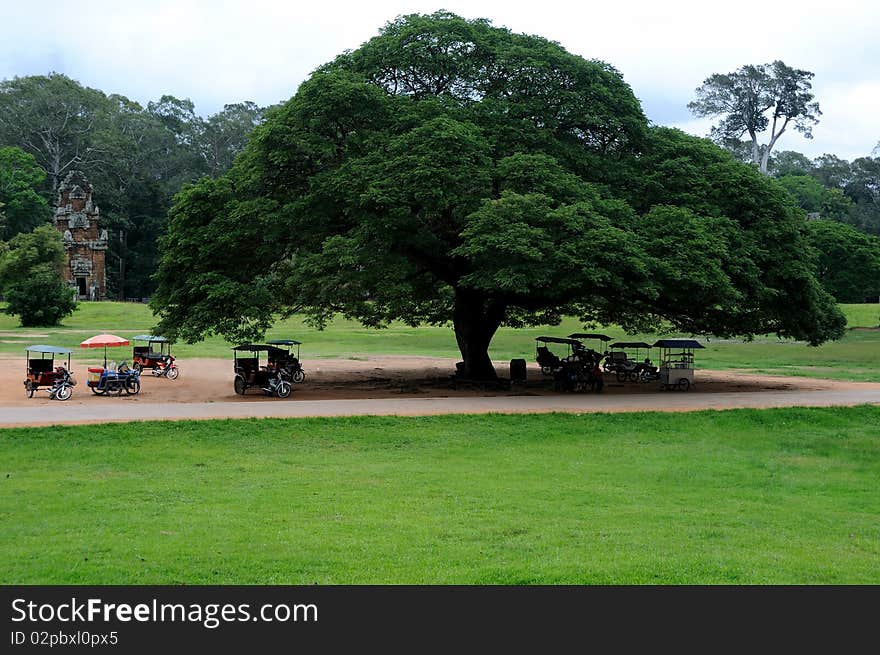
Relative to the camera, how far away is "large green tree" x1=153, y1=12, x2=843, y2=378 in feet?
74.9

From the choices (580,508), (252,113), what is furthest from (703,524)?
(252,113)

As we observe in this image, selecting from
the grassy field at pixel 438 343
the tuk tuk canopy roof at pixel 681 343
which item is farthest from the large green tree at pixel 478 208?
the grassy field at pixel 438 343

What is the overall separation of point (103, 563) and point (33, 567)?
0.59 meters

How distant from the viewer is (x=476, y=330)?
93.1 ft

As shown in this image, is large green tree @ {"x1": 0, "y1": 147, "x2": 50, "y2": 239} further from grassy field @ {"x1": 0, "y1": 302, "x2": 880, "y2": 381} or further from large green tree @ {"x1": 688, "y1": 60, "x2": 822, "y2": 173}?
large green tree @ {"x1": 688, "y1": 60, "x2": 822, "y2": 173}

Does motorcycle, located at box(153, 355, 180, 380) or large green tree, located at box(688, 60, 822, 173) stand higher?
large green tree, located at box(688, 60, 822, 173)

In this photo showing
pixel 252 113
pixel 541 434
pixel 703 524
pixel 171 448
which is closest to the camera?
pixel 703 524

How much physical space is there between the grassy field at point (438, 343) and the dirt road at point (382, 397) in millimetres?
6434

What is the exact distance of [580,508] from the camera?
11289mm

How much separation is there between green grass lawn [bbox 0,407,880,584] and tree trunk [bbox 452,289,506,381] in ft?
28.3

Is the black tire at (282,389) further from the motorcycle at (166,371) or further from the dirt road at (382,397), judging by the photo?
the motorcycle at (166,371)

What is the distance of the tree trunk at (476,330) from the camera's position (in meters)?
28.2

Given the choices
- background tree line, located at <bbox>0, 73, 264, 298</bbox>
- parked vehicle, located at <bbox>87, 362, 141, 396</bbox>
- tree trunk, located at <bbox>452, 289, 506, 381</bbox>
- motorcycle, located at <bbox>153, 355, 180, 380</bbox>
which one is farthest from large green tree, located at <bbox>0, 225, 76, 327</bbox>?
tree trunk, located at <bbox>452, 289, 506, 381</bbox>

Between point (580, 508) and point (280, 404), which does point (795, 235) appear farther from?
point (580, 508)
